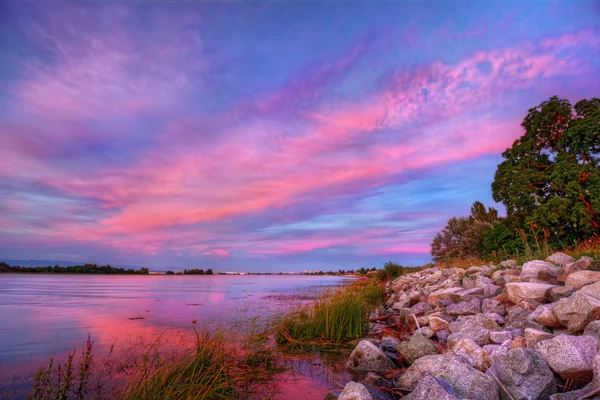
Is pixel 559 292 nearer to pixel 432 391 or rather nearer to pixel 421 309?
pixel 421 309

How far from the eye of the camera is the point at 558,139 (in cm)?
2483

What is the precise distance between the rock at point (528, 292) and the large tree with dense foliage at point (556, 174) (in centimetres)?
1610

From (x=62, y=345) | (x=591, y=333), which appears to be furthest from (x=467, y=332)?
(x=62, y=345)

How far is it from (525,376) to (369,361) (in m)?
2.47

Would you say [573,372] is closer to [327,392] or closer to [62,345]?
[327,392]

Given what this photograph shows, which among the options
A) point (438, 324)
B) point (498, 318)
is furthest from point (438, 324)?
point (498, 318)

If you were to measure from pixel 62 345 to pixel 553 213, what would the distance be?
2591 centimetres

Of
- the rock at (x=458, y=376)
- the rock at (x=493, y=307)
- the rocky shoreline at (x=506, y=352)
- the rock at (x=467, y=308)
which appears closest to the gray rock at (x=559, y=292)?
the rocky shoreline at (x=506, y=352)

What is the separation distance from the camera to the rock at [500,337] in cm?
497

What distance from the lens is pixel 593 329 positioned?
14.0ft

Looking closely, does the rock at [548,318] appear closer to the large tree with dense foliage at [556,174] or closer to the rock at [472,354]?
the rock at [472,354]

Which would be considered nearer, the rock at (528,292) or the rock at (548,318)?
the rock at (548,318)

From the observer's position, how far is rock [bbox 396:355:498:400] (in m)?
3.57

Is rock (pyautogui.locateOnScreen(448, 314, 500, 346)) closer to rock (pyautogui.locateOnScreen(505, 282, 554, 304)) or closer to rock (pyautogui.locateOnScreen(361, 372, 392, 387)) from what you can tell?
rock (pyautogui.locateOnScreen(505, 282, 554, 304))
